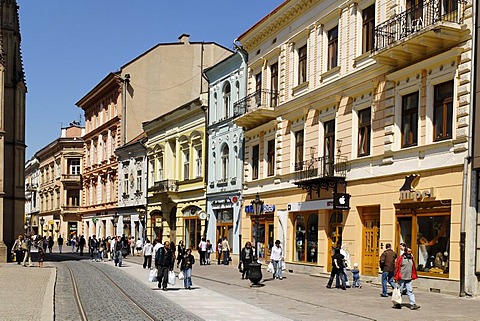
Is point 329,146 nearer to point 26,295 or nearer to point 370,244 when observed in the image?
point 370,244

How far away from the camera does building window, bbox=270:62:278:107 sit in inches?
1320

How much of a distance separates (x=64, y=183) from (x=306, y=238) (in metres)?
52.7

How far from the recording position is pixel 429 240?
21266 mm

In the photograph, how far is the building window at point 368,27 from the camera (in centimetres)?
2478

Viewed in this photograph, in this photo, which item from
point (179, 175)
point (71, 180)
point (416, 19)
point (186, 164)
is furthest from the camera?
point (71, 180)

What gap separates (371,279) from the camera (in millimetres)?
24359

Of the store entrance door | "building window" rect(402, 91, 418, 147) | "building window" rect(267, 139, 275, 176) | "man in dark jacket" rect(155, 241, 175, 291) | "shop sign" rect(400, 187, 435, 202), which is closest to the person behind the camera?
"shop sign" rect(400, 187, 435, 202)

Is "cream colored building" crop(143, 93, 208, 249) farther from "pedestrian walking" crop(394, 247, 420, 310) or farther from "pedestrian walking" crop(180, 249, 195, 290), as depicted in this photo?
"pedestrian walking" crop(394, 247, 420, 310)

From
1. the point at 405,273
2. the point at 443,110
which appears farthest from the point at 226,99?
the point at 405,273

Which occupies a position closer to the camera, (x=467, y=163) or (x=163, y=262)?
A: (x=467, y=163)

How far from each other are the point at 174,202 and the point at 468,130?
99.3 feet

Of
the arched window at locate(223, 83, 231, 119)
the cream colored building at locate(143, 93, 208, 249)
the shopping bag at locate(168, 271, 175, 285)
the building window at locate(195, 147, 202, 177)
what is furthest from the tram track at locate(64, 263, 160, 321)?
the building window at locate(195, 147, 202, 177)

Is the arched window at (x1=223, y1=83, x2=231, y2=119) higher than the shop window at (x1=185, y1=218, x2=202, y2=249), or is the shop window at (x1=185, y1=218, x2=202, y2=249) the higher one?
the arched window at (x1=223, y1=83, x2=231, y2=119)

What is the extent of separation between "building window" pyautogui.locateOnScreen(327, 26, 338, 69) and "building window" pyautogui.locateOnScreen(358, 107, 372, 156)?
3.22 metres
